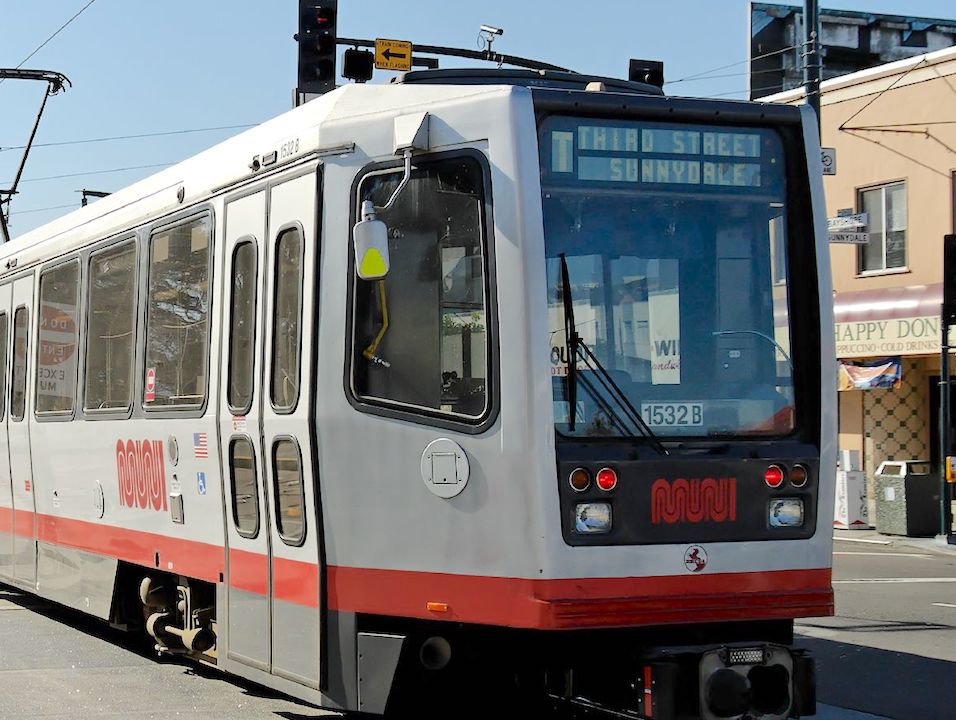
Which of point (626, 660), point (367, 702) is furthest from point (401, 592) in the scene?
point (626, 660)

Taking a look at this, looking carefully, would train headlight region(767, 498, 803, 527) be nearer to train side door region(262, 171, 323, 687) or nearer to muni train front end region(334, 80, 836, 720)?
muni train front end region(334, 80, 836, 720)

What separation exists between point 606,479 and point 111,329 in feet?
16.7

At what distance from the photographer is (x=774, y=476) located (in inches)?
292

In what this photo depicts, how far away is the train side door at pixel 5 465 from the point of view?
13.7m

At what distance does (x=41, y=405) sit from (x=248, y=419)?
4.73 metres

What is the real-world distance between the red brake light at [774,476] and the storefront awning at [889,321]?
18.2 meters

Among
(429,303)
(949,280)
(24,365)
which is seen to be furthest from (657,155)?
(949,280)

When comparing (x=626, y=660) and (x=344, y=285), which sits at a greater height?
(x=344, y=285)

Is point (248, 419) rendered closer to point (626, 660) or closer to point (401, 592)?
point (401, 592)

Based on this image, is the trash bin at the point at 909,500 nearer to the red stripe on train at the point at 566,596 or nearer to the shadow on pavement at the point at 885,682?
the shadow on pavement at the point at 885,682

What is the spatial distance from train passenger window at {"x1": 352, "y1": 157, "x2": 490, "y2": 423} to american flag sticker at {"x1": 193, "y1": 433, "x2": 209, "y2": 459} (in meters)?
1.82

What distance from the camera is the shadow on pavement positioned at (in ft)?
31.1

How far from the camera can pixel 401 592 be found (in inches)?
295

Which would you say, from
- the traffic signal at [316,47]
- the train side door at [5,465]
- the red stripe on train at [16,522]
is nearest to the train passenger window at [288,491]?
the red stripe on train at [16,522]
